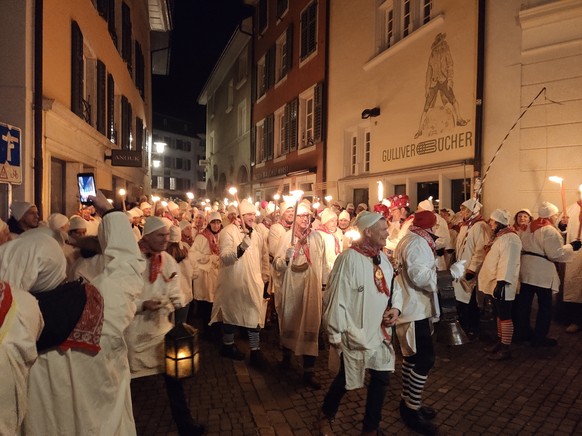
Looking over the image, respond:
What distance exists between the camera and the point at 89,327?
Answer: 8.43 ft

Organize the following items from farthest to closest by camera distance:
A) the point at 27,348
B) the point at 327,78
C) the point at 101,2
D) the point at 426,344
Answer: the point at 327,78
the point at 101,2
the point at 426,344
the point at 27,348

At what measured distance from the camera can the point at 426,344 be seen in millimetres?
4316

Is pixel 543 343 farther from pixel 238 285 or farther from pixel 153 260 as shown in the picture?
pixel 153 260

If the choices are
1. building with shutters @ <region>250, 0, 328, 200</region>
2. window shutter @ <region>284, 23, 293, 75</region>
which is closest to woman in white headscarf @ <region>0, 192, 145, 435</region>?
building with shutters @ <region>250, 0, 328, 200</region>

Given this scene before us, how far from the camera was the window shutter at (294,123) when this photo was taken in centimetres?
2028

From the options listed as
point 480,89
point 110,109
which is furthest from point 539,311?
point 110,109

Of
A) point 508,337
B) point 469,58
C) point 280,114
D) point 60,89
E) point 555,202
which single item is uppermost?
point 280,114

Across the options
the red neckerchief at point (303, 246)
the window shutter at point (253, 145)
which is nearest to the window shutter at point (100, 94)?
the red neckerchief at point (303, 246)

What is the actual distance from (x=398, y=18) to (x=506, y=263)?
9.27 metres

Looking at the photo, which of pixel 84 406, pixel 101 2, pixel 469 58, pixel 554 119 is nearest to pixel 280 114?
pixel 101 2

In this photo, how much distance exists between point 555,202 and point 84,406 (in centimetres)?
846

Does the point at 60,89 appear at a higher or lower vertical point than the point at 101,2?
lower

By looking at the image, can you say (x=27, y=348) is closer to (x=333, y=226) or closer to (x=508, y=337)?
(x=333, y=226)

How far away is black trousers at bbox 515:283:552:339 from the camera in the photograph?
263 inches
